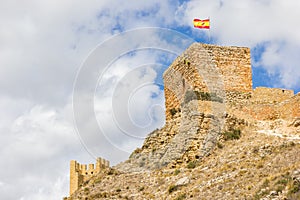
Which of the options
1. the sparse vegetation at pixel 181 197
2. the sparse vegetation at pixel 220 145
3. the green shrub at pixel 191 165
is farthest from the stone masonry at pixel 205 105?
the sparse vegetation at pixel 181 197

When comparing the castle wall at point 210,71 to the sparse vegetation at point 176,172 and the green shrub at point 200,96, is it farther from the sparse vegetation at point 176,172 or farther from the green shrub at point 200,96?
the sparse vegetation at point 176,172

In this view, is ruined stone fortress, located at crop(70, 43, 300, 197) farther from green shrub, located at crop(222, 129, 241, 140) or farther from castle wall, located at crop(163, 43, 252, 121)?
green shrub, located at crop(222, 129, 241, 140)

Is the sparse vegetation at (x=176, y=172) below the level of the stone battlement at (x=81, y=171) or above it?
below

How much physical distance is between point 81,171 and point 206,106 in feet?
110

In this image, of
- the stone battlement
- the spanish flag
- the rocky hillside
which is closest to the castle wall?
the spanish flag

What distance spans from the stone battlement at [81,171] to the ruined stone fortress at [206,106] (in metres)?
28.5

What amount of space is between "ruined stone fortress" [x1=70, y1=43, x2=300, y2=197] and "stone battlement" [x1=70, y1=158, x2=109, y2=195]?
28511 millimetres

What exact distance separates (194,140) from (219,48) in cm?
502

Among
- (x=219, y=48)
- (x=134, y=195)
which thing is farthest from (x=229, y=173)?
(x=219, y=48)

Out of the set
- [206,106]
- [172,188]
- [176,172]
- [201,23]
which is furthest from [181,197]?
[201,23]

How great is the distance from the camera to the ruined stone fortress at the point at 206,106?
17.9m

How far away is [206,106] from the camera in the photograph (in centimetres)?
1894

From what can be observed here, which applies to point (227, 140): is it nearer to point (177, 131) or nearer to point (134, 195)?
point (177, 131)

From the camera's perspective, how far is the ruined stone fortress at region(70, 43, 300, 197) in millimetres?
17922
